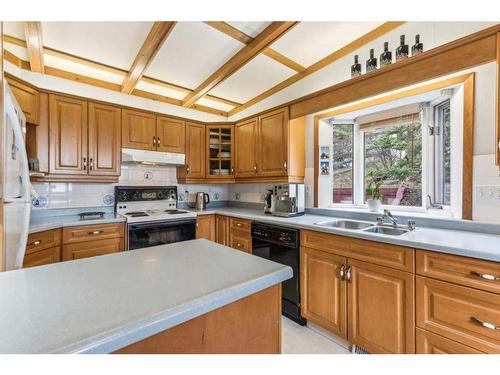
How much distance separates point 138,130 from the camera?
9.12 feet

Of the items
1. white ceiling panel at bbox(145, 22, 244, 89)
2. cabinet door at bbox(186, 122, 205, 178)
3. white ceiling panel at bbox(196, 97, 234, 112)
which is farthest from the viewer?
white ceiling panel at bbox(196, 97, 234, 112)

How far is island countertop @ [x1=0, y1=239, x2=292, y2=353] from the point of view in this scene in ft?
1.50

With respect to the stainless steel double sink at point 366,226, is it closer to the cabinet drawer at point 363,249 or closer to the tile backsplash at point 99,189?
the cabinet drawer at point 363,249

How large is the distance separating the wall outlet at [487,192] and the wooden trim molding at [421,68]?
0.81 metres

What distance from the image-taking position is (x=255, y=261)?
2.97 feet

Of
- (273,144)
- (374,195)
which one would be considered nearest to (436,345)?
(374,195)

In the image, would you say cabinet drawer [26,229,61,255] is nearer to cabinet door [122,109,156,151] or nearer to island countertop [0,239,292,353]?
cabinet door [122,109,156,151]

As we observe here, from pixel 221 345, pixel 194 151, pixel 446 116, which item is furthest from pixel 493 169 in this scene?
pixel 194 151

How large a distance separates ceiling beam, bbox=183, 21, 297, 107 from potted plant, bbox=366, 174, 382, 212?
169 cm

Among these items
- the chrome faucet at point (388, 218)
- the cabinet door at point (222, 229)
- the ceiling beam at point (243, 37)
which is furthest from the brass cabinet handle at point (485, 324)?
the ceiling beam at point (243, 37)

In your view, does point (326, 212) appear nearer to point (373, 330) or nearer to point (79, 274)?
point (373, 330)

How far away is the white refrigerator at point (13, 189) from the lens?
1.02 metres

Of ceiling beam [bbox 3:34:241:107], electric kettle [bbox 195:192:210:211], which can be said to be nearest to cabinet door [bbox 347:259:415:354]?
electric kettle [bbox 195:192:210:211]

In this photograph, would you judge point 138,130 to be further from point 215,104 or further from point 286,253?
point 286,253
